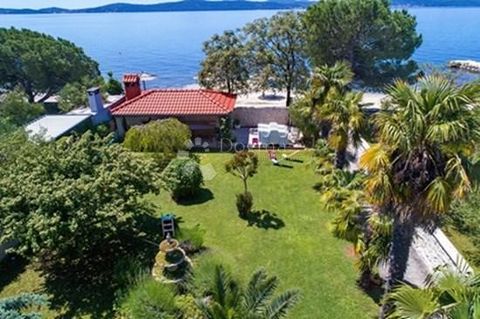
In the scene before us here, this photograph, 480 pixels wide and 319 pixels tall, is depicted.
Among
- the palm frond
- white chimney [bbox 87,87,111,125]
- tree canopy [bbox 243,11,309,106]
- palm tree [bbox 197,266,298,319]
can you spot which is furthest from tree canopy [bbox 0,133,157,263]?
tree canopy [bbox 243,11,309,106]

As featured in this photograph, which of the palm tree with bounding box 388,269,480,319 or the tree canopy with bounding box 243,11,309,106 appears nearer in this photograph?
the palm tree with bounding box 388,269,480,319

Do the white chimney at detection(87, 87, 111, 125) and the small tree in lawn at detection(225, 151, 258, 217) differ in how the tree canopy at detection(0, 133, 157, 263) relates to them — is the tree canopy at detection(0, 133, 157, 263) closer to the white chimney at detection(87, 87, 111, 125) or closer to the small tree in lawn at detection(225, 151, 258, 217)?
the small tree in lawn at detection(225, 151, 258, 217)

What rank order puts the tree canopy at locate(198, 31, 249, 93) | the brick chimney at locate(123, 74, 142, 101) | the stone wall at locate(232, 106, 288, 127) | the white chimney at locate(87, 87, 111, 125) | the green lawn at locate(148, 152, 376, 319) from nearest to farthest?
1. the green lawn at locate(148, 152, 376, 319)
2. the white chimney at locate(87, 87, 111, 125)
3. the brick chimney at locate(123, 74, 142, 101)
4. the stone wall at locate(232, 106, 288, 127)
5. the tree canopy at locate(198, 31, 249, 93)

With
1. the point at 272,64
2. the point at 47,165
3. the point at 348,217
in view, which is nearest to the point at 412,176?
the point at 348,217

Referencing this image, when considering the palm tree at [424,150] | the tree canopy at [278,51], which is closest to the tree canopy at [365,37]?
the tree canopy at [278,51]

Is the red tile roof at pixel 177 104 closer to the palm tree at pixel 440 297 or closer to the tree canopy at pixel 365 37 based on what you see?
the tree canopy at pixel 365 37

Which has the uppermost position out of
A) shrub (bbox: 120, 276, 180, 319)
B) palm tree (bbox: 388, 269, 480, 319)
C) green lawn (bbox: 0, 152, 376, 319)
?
palm tree (bbox: 388, 269, 480, 319)

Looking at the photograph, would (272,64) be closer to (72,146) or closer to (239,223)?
(239,223)
